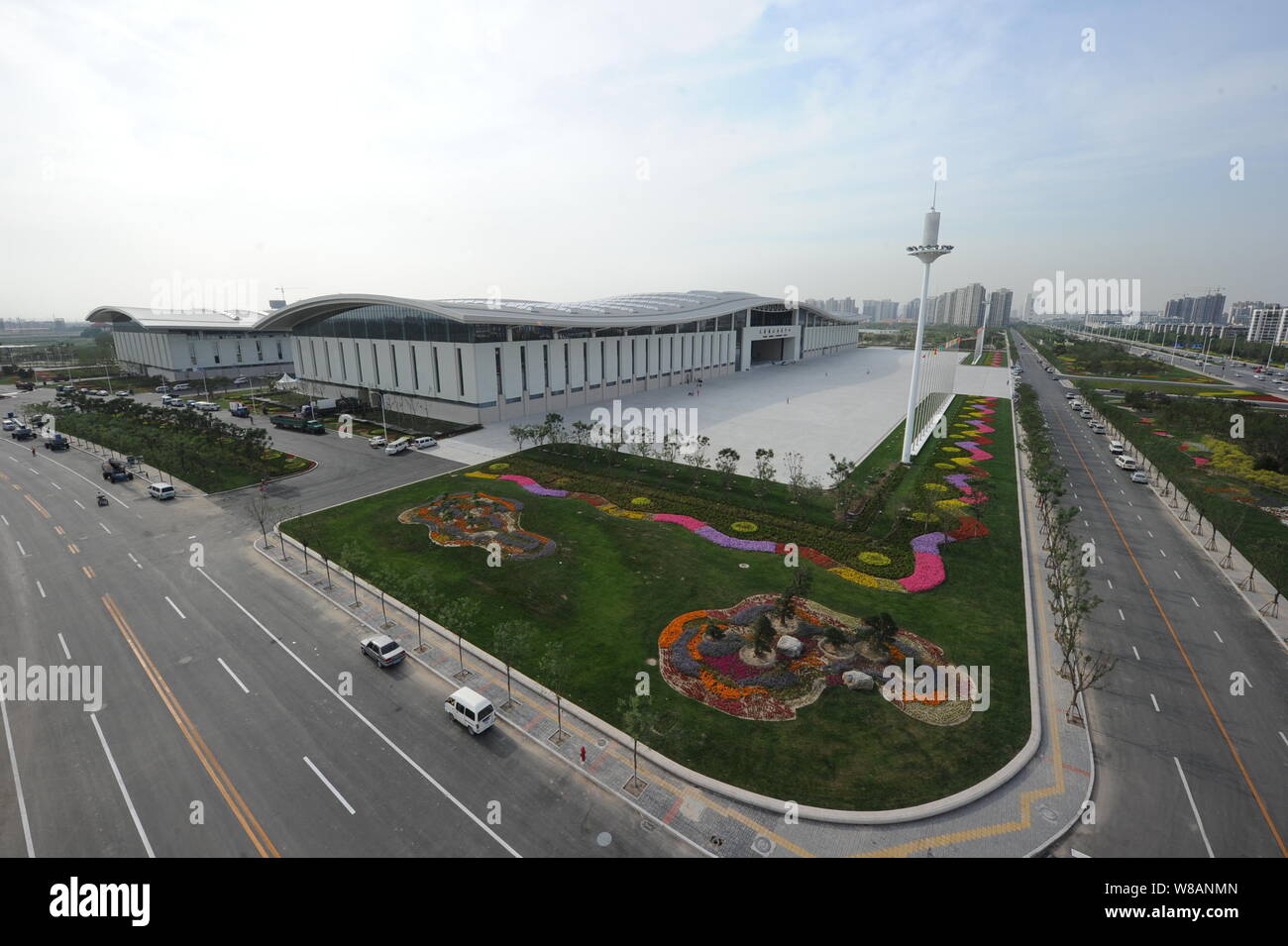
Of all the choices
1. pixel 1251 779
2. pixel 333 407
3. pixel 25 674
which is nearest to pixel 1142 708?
pixel 1251 779

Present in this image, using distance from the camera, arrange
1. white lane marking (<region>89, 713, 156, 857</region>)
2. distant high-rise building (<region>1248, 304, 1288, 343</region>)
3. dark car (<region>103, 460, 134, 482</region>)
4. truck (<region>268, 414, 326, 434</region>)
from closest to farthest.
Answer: white lane marking (<region>89, 713, 156, 857</region>) < dark car (<region>103, 460, 134, 482</region>) < truck (<region>268, 414, 326, 434</region>) < distant high-rise building (<region>1248, 304, 1288, 343</region>)

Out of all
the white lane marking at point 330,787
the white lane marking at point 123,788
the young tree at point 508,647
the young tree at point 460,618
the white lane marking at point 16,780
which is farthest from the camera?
the young tree at point 460,618

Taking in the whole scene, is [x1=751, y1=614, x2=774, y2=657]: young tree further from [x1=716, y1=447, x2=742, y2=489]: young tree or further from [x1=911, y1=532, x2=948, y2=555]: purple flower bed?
[x1=716, y1=447, x2=742, y2=489]: young tree

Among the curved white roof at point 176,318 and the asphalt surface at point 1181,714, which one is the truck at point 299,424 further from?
the asphalt surface at point 1181,714

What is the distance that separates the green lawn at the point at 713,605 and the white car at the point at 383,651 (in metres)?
3.15

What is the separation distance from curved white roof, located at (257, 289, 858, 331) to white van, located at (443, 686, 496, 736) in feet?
150

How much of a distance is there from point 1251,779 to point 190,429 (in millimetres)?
76144

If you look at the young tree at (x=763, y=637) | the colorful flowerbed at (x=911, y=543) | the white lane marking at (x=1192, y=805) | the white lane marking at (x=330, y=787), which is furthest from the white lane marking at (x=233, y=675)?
the white lane marking at (x=1192, y=805)

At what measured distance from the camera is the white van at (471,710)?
61.8 feet

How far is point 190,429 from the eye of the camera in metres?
55.5

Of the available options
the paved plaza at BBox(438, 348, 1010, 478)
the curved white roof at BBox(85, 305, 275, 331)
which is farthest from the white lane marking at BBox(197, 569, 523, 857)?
the curved white roof at BBox(85, 305, 275, 331)

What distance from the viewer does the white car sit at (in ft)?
73.2

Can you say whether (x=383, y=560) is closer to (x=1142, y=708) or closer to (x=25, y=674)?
(x=25, y=674)

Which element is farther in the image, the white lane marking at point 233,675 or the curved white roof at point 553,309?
the curved white roof at point 553,309
